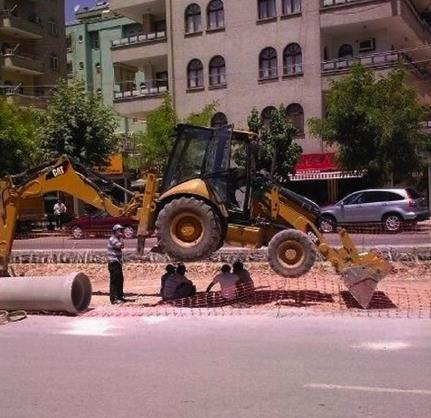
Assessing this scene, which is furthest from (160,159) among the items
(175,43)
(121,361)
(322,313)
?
(121,361)

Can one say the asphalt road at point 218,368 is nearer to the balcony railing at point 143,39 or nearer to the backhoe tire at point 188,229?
the backhoe tire at point 188,229

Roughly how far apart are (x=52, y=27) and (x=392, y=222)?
40455 mm

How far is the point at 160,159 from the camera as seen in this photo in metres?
37.5

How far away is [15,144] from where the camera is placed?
36.1 m

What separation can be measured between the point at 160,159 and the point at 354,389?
30934 mm

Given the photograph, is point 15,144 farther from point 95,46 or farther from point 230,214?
point 95,46

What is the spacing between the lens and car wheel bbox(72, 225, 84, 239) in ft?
105

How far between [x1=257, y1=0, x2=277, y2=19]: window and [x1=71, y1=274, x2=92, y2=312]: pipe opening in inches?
1202

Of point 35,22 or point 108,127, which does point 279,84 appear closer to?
point 108,127

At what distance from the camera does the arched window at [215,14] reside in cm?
4269

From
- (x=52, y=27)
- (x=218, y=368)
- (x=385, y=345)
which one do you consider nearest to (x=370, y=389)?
(x=218, y=368)

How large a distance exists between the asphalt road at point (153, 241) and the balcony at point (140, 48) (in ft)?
54.6

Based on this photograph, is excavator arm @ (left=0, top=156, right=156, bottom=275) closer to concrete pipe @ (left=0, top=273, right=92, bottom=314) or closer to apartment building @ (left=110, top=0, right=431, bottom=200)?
concrete pipe @ (left=0, top=273, right=92, bottom=314)

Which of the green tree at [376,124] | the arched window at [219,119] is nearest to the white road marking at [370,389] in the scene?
the green tree at [376,124]
